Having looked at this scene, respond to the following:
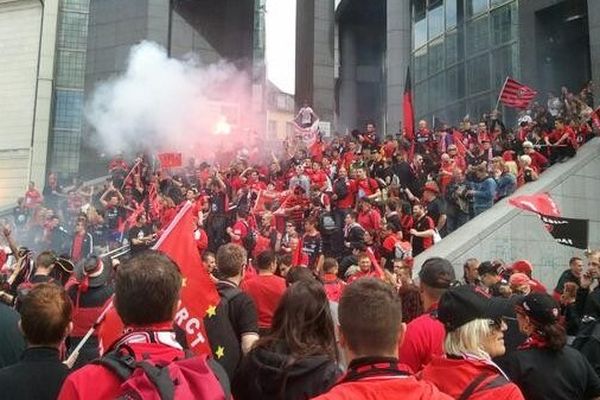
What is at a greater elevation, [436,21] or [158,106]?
[436,21]

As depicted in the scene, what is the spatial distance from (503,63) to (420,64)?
666 cm

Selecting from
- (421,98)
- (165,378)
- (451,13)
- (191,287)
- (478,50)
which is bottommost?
(165,378)

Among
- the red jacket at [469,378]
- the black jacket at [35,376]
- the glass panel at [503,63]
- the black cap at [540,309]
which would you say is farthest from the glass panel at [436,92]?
the black jacket at [35,376]

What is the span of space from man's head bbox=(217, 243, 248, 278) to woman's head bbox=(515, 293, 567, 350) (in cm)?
187

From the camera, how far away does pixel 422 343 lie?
160 inches

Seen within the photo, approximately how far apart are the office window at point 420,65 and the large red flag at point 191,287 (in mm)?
28054

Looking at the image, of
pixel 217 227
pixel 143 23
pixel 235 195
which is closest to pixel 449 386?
pixel 217 227

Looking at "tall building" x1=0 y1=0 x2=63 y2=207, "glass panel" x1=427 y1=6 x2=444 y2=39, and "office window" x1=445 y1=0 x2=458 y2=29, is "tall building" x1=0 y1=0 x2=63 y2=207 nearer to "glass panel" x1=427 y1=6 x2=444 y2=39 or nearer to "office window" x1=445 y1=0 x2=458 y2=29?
"glass panel" x1=427 y1=6 x2=444 y2=39

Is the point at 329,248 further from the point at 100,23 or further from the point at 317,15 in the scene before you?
the point at 100,23

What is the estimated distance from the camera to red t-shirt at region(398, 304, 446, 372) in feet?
13.3

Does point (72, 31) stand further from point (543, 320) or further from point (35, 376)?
point (35, 376)

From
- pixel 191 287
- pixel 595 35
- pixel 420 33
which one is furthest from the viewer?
pixel 420 33

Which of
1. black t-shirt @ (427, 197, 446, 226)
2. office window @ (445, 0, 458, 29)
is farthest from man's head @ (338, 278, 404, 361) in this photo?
office window @ (445, 0, 458, 29)

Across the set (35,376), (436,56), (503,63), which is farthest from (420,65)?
(35,376)
